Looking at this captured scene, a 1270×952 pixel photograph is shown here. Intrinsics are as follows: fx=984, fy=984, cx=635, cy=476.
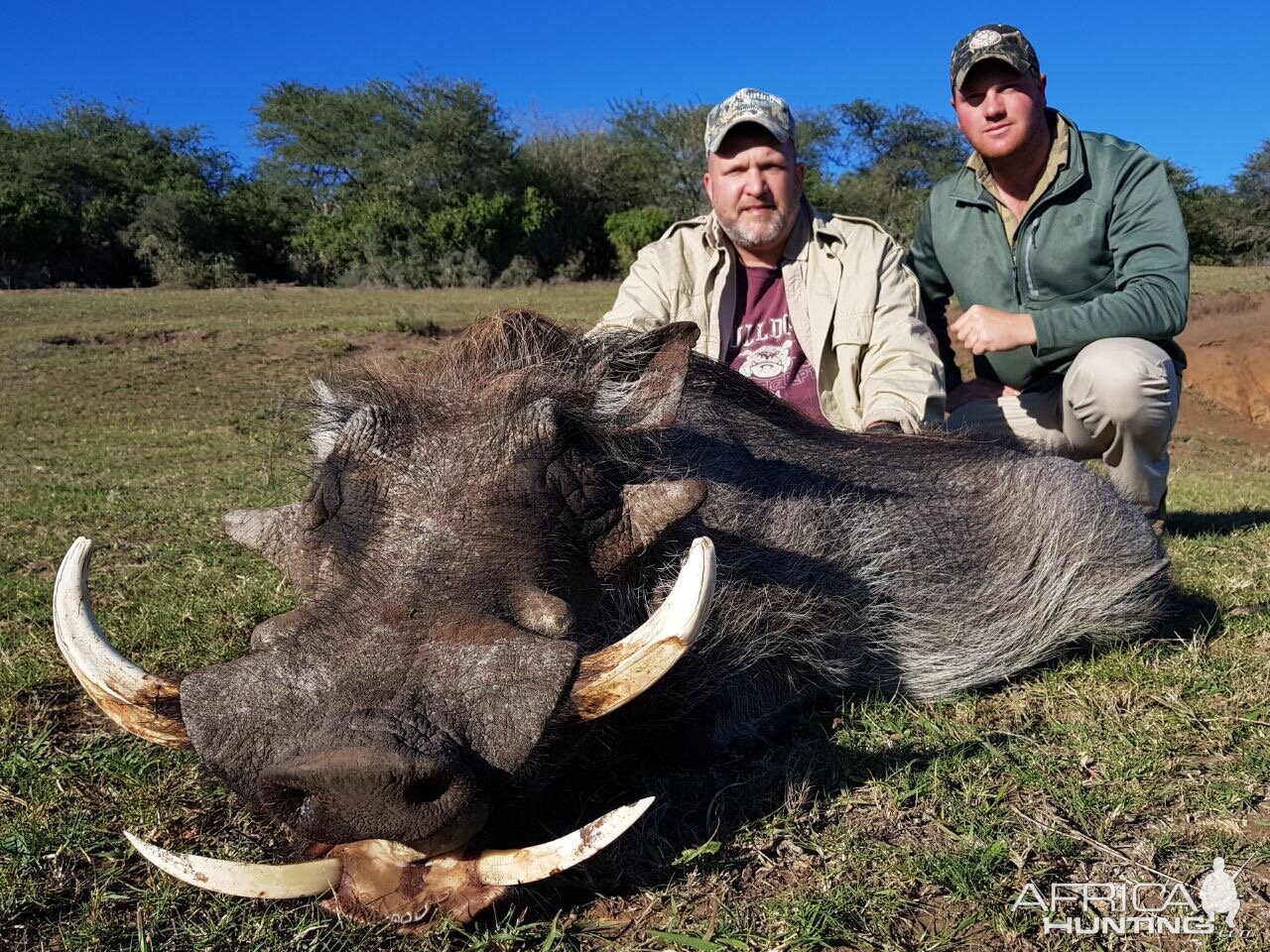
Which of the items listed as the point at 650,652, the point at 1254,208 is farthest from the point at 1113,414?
the point at 1254,208

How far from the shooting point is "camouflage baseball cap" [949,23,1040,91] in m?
3.98

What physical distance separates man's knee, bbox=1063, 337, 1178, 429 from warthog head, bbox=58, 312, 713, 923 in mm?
2474

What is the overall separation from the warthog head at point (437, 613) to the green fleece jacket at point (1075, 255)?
246 centimetres

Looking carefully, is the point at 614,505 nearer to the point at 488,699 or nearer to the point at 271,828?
the point at 488,699

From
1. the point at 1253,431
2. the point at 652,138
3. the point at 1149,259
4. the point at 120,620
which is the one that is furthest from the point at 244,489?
the point at 652,138

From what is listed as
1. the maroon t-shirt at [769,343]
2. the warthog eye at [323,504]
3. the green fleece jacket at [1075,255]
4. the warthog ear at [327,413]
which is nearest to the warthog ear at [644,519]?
the warthog eye at [323,504]

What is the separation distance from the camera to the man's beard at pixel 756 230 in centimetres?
375

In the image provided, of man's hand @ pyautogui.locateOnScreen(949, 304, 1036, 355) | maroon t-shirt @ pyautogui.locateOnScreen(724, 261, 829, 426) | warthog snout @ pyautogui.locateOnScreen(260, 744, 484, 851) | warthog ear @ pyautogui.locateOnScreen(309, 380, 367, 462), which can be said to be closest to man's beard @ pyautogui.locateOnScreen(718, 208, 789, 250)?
maroon t-shirt @ pyautogui.locateOnScreen(724, 261, 829, 426)

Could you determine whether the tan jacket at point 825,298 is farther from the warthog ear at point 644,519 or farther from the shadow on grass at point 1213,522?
the shadow on grass at point 1213,522

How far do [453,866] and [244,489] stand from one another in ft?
16.7

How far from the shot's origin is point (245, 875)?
1519 mm

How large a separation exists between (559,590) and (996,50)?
10.8 feet

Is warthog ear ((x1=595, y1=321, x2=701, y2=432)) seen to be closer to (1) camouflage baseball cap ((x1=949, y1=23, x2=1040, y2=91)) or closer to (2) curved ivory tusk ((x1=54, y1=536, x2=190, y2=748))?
(2) curved ivory tusk ((x1=54, y1=536, x2=190, y2=748))

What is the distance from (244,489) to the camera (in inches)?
241
